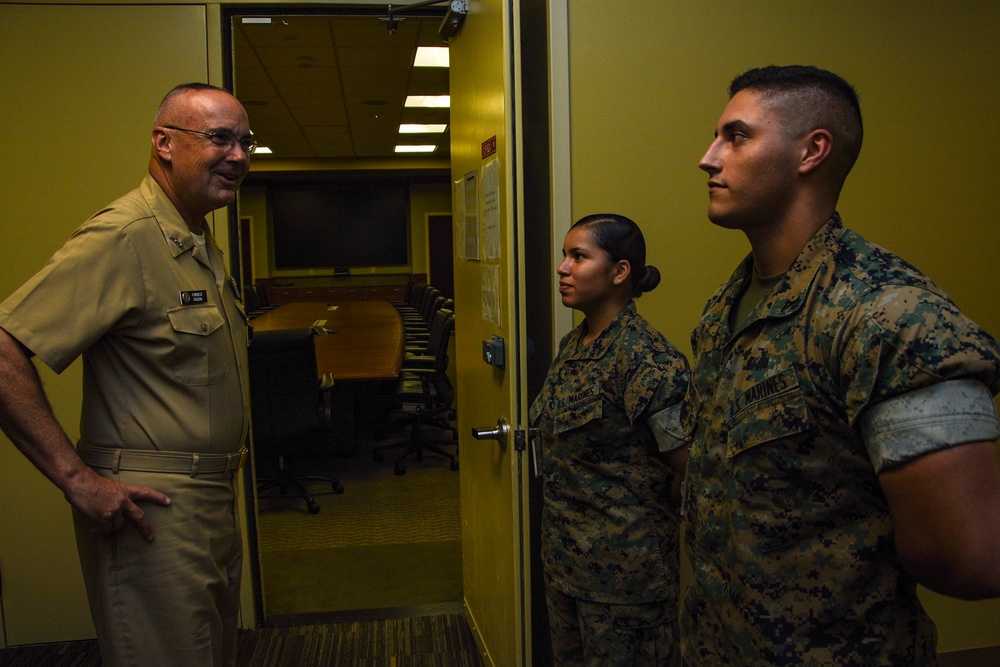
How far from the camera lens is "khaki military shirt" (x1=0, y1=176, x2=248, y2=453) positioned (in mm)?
1386

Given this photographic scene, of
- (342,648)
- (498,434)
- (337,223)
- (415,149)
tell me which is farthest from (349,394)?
(337,223)

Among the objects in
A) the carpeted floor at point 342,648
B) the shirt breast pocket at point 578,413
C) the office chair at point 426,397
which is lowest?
the carpeted floor at point 342,648

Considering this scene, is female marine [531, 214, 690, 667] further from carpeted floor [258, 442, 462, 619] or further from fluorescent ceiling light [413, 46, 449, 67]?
fluorescent ceiling light [413, 46, 449, 67]

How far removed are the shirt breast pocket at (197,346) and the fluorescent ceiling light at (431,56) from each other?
15.4 feet

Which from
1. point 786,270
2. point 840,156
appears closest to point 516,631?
point 786,270

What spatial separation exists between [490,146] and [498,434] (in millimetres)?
717

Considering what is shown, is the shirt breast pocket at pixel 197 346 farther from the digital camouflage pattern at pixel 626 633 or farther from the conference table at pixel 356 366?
the conference table at pixel 356 366

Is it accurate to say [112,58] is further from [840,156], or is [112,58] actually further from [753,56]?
A: [840,156]

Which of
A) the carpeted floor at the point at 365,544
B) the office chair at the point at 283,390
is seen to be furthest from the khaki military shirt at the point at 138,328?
the office chair at the point at 283,390

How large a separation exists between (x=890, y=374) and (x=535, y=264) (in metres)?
1.39

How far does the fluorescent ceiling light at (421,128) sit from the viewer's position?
9.44 m

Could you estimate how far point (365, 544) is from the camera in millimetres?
3549

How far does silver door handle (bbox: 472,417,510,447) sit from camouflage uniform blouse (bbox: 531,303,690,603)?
24cm

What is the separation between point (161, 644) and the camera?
1480 millimetres
